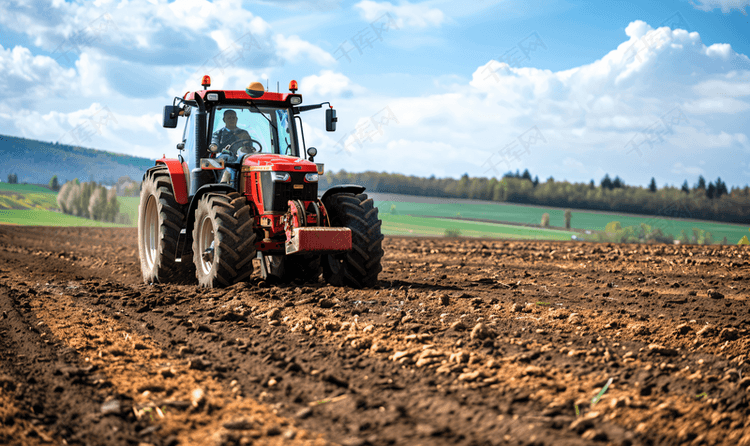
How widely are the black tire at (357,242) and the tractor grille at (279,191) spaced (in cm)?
55

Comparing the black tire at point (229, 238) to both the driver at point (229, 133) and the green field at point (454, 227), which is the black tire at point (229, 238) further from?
the green field at point (454, 227)

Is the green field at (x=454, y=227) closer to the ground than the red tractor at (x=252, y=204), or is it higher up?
closer to the ground

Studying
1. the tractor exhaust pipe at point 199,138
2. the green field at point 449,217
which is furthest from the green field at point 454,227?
the tractor exhaust pipe at point 199,138

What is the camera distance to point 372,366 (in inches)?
187

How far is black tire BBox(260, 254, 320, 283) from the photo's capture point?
959cm

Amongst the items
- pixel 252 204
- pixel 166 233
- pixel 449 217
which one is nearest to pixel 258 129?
pixel 252 204

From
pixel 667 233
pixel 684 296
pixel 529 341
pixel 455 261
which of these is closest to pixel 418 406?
pixel 529 341

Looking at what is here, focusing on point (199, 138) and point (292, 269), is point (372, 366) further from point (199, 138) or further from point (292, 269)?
point (199, 138)

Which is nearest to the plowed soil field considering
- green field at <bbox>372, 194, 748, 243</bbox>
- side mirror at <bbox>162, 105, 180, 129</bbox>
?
side mirror at <bbox>162, 105, 180, 129</bbox>

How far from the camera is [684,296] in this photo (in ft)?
29.3

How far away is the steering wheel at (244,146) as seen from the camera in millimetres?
9352

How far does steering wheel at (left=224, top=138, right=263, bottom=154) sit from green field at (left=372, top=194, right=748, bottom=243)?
1227 inches

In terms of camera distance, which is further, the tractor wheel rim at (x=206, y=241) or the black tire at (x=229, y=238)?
the tractor wheel rim at (x=206, y=241)

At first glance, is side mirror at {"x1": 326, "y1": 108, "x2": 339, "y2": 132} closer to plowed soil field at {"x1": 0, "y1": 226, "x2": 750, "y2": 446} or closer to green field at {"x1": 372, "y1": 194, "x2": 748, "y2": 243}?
plowed soil field at {"x1": 0, "y1": 226, "x2": 750, "y2": 446}
